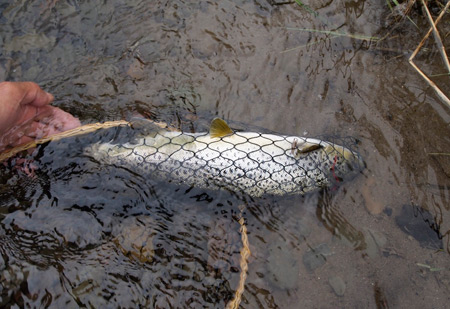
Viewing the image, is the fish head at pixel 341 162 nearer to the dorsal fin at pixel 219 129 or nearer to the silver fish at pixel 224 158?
the silver fish at pixel 224 158

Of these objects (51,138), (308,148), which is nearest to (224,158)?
(308,148)

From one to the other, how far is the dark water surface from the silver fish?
8.6 inches

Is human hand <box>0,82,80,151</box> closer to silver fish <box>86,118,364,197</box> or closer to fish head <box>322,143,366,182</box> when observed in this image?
silver fish <box>86,118,364,197</box>

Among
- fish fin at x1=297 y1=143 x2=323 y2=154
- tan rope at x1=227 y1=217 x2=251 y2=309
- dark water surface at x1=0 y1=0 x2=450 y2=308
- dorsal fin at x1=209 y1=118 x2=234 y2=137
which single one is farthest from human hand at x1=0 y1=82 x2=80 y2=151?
fish fin at x1=297 y1=143 x2=323 y2=154

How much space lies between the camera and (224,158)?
362 centimetres

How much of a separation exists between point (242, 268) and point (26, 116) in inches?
111

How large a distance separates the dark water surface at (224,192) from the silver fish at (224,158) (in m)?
0.22

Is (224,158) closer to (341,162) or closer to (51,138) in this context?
(341,162)

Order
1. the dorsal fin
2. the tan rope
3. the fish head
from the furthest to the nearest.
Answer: the fish head, the dorsal fin, the tan rope

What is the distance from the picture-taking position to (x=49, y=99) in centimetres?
380

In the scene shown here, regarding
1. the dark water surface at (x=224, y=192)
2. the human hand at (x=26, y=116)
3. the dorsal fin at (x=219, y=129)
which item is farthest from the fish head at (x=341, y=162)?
the human hand at (x=26, y=116)

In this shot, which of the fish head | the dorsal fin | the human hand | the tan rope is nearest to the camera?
the human hand

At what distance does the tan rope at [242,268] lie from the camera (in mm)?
3523

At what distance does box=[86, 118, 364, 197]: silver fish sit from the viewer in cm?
362
